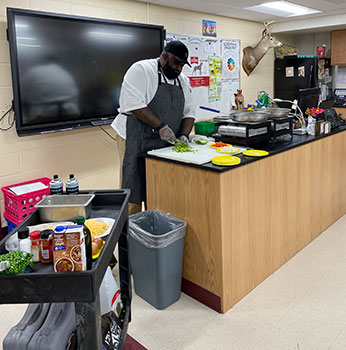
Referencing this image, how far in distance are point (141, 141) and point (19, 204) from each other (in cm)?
120

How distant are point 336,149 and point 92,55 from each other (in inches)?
102

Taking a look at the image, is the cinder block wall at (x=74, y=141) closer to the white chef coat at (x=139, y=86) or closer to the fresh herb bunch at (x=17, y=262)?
the white chef coat at (x=139, y=86)

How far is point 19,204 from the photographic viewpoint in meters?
3.16

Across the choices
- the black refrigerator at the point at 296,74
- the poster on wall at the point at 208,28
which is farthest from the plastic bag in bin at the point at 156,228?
the black refrigerator at the point at 296,74

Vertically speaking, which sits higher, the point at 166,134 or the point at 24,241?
the point at 166,134

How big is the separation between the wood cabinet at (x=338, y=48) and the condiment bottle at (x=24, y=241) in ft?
23.0

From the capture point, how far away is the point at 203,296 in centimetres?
247

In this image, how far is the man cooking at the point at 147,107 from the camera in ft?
9.32

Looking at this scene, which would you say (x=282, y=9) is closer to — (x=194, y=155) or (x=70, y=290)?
(x=194, y=155)

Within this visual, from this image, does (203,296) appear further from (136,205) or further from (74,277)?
(74,277)

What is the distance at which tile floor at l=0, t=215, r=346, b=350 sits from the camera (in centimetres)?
209

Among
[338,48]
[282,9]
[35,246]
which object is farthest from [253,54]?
[35,246]

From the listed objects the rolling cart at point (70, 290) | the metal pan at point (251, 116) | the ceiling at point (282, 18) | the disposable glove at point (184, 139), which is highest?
the ceiling at point (282, 18)

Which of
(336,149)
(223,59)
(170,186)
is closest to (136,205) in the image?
(170,186)
